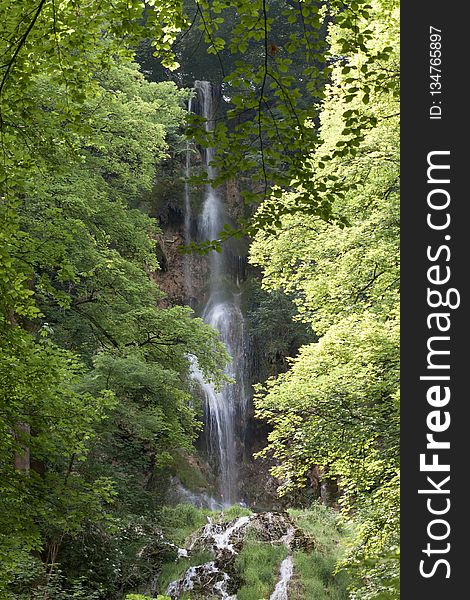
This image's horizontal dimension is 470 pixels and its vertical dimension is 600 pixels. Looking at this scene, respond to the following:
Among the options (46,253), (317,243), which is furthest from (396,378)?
(46,253)

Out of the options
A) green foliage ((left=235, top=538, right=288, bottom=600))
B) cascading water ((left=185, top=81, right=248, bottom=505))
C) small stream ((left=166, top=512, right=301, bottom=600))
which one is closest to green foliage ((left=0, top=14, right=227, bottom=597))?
small stream ((left=166, top=512, right=301, bottom=600))

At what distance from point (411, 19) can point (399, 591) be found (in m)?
3.22

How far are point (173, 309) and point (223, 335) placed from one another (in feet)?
38.3

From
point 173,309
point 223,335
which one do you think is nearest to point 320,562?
point 173,309

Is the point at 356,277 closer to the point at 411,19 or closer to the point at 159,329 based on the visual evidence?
the point at 159,329

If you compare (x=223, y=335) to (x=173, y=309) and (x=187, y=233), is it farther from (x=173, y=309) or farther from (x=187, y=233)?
(x=173, y=309)

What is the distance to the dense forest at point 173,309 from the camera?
4.50 metres

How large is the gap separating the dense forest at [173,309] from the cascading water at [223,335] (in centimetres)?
306

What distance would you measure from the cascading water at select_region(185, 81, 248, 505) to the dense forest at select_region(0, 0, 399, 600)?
3.06 m

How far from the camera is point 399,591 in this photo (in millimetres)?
2898

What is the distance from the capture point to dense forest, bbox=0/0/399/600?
4500 mm

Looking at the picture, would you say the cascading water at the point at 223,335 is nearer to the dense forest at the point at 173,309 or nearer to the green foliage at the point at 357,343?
the dense forest at the point at 173,309

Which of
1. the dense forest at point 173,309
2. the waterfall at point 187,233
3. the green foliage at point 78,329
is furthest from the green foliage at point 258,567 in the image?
the waterfall at point 187,233

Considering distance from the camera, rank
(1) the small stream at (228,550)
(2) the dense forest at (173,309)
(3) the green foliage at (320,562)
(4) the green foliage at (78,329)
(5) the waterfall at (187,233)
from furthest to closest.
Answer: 1. (5) the waterfall at (187,233)
2. (1) the small stream at (228,550)
3. (3) the green foliage at (320,562)
4. (4) the green foliage at (78,329)
5. (2) the dense forest at (173,309)
